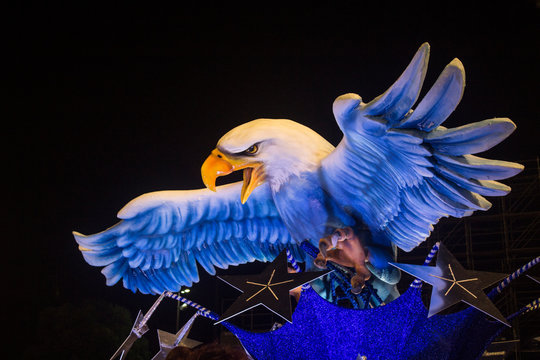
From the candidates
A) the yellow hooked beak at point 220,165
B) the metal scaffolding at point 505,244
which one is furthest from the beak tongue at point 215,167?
the metal scaffolding at point 505,244

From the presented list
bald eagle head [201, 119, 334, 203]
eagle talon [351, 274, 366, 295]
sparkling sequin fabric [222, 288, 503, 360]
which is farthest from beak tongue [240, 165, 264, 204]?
sparkling sequin fabric [222, 288, 503, 360]

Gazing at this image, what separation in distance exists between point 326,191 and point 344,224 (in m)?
0.14

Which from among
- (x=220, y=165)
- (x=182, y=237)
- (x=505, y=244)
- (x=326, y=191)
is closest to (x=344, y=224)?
(x=326, y=191)

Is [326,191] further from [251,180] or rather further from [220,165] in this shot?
[220,165]

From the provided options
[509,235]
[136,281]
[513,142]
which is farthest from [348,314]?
[509,235]

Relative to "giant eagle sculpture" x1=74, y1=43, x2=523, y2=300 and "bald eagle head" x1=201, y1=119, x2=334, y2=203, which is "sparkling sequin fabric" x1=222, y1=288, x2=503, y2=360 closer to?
"giant eagle sculpture" x1=74, y1=43, x2=523, y2=300

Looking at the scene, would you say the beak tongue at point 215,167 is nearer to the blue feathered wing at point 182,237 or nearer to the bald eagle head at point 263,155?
the bald eagle head at point 263,155

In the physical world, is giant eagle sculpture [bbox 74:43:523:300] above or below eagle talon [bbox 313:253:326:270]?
above

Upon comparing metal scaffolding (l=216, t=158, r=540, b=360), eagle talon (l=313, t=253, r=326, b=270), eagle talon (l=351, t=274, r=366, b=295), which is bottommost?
metal scaffolding (l=216, t=158, r=540, b=360)

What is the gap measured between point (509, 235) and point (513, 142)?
4.01ft

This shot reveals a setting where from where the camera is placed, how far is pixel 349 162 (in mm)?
1892

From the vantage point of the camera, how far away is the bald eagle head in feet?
6.53

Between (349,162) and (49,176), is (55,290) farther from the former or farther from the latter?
(349,162)

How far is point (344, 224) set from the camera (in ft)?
6.72
